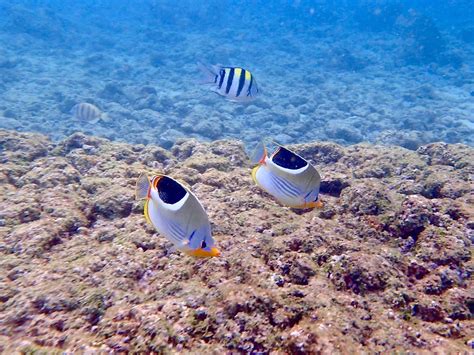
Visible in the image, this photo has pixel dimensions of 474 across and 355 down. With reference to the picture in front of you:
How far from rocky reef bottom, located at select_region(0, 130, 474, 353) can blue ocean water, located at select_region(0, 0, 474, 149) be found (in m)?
7.70

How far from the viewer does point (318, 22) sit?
35594mm

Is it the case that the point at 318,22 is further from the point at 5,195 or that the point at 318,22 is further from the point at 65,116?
the point at 5,195

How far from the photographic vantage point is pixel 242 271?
7.93ft

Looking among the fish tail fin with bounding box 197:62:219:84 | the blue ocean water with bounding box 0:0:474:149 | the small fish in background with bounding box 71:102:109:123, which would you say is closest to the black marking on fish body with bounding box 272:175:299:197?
the fish tail fin with bounding box 197:62:219:84

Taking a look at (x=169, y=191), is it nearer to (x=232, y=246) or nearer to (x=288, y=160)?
(x=288, y=160)

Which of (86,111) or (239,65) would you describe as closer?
(86,111)

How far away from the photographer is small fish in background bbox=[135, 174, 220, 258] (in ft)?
5.66

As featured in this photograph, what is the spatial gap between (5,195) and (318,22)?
1476 inches

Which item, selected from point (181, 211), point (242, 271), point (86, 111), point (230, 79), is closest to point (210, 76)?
point (230, 79)

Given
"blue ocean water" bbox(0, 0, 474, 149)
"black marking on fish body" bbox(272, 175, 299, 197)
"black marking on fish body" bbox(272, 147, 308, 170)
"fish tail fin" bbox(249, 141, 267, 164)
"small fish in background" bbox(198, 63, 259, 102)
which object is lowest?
"blue ocean water" bbox(0, 0, 474, 149)

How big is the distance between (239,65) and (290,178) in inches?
849

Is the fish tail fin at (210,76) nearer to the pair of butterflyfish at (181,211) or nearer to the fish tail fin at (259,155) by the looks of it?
the fish tail fin at (259,155)

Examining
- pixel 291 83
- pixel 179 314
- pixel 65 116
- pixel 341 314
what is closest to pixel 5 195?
pixel 179 314

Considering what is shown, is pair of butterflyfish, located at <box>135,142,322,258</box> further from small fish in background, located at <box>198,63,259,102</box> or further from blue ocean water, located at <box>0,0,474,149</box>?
blue ocean water, located at <box>0,0,474,149</box>
